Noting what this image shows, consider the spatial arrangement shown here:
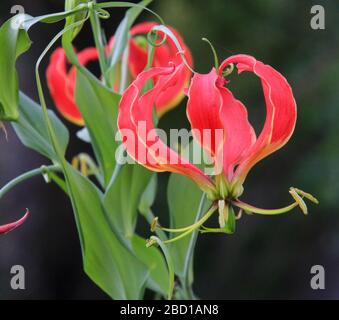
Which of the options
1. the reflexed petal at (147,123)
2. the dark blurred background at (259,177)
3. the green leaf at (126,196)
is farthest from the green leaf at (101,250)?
the dark blurred background at (259,177)

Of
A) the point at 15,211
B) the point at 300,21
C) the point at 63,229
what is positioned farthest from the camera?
the point at 300,21

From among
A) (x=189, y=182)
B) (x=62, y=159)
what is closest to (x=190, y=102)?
(x=62, y=159)

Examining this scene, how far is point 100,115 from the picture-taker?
1.07 m

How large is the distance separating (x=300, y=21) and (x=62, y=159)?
2.79 meters

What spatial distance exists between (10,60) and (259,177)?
9.17 feet

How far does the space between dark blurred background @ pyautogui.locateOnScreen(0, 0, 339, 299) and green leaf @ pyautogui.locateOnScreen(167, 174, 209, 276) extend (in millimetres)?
1994

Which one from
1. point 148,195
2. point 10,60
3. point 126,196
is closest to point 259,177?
point 148,195

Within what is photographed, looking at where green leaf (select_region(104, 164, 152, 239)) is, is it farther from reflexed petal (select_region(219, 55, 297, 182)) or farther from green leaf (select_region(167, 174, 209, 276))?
reflexed petal (select_region(219, 55, 297, 182))

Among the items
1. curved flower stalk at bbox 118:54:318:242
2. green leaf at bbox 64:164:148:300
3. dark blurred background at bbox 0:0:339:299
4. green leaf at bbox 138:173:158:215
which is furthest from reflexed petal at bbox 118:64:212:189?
dark blurred background at bbox 0:0:339:299

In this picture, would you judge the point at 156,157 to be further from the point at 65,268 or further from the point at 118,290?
the point at 65,268

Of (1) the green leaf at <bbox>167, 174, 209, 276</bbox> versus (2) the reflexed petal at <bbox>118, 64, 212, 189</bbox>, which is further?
(1) the green leaf at <bbox>167, 174, 209, 276</bbox>

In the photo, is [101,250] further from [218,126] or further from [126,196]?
[218,126]

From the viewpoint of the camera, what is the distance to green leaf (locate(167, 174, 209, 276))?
1125 millimetres

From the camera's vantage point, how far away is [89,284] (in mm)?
3418
